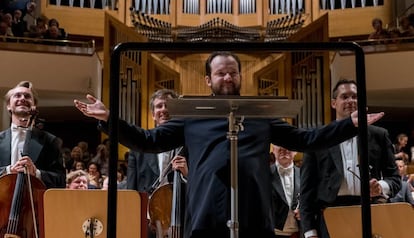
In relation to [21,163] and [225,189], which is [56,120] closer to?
[21,163]

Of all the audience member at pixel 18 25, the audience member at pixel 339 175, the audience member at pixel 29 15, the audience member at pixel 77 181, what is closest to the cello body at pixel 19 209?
the audience member at pixel 339 175

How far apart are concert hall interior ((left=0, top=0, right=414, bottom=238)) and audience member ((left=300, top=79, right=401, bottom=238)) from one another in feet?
14.7

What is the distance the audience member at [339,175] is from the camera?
3031 millimetres

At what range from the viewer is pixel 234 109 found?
1.99 m

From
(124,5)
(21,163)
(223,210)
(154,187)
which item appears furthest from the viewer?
(124,5)

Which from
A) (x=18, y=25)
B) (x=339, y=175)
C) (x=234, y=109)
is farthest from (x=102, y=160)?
(x=234, y=109)

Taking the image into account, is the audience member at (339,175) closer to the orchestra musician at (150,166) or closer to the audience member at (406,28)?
the orchestra musician at (150,166)

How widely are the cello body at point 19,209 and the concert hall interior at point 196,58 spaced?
4.80m

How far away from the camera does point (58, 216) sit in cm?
271

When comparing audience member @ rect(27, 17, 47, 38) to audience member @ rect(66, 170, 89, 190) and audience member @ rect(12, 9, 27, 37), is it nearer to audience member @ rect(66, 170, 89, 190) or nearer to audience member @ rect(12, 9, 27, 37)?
audience member @ rect(12, 9, 27, 37)

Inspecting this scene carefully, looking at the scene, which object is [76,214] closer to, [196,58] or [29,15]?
[29,15]

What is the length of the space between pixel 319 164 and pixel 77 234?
3.80ft

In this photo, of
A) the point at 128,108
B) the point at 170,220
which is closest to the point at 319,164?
the point at 170,220

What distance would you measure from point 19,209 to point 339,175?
147 centimetres
